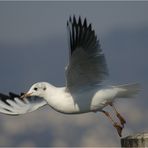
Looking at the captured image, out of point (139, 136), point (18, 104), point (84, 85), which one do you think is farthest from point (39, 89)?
point (139, 136)

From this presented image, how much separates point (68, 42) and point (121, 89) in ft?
4.92

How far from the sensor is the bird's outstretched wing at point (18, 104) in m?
16.8

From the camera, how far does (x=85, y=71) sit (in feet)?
45.2

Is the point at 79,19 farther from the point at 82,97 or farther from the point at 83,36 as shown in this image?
the point at 82,97

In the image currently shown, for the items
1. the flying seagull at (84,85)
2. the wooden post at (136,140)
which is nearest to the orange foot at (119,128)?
the flying seagull at (84,85)

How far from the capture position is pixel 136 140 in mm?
10547

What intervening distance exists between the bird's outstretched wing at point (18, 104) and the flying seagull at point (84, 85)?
2.25 meters

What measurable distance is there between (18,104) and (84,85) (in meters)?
3.70

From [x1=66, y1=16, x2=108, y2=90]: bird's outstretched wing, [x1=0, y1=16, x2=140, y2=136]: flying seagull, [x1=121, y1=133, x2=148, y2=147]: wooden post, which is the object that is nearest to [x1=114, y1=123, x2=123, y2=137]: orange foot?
[x1=0, y1=16, x2=140, y2=136]: flying seagull

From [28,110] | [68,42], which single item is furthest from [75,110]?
[28,110]

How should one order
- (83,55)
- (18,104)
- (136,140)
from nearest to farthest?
1. (136,140)
2. (83,55)
3. (18,104)

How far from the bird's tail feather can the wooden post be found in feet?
10.1

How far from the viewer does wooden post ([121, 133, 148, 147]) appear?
1043cm

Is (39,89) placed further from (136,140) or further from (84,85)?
(136,140)
